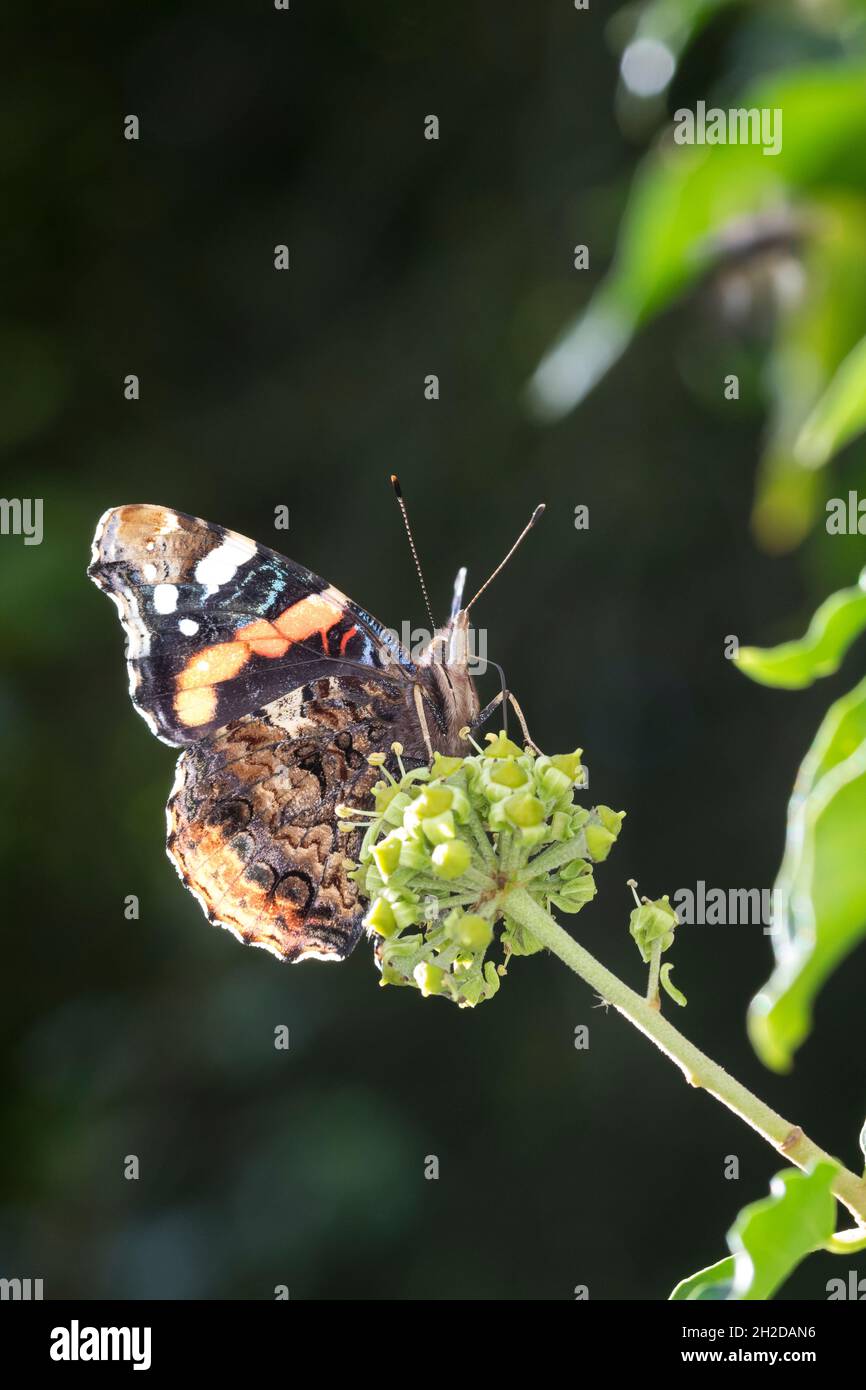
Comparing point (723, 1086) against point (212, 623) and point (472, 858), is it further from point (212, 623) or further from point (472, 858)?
point (212, 623)

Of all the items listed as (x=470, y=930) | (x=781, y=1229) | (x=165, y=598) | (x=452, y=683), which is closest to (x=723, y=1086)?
(x=781, y=1229)

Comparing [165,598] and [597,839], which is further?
[165,598]

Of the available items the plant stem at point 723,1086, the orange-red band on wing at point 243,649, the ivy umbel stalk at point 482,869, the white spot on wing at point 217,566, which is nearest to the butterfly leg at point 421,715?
the orange-red band on wing at point 243,649

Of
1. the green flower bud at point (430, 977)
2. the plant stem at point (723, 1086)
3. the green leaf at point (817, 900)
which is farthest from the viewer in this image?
the green flower bud at point (430, 977)

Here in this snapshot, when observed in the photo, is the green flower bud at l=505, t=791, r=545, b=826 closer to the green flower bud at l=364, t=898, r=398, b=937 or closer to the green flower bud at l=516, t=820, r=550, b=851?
the green flower bud at l=516, t=820, r=550, b=851

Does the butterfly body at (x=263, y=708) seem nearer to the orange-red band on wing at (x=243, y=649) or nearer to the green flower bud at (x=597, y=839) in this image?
the orange-red band on wing at (x=243, y=649)

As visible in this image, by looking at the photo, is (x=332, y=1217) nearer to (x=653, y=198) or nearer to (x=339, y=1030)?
(x=339, y=1030)

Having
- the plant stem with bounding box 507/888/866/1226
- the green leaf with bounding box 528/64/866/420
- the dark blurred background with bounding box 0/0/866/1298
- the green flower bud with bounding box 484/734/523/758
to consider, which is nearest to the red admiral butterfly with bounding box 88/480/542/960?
the green flower bud with bounding box 484/734/523/758
